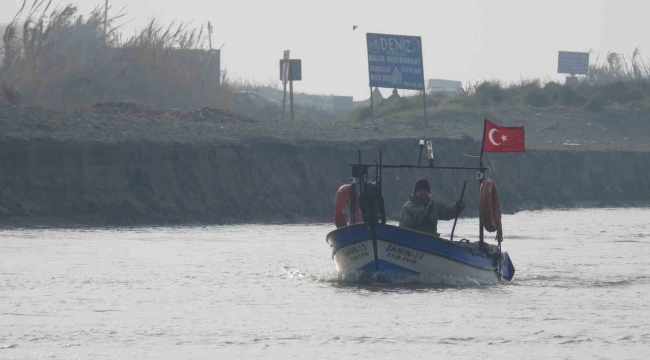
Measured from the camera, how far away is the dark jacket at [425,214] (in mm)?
22141

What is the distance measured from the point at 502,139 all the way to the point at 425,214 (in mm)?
1570

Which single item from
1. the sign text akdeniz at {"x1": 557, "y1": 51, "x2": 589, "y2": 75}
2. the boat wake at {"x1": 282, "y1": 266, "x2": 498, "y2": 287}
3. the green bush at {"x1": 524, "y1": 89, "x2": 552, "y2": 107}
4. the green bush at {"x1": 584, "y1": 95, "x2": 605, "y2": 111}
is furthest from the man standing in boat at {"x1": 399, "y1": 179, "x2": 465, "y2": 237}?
the sign text akdeniz at {"x1": 557, "y1": 51, "x2": 589, "y2": 75}

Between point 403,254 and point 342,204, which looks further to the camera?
point 342,204

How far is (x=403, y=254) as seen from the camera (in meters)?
21.6

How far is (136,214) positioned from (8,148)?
315cm

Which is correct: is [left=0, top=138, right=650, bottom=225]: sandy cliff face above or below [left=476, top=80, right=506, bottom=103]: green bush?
below

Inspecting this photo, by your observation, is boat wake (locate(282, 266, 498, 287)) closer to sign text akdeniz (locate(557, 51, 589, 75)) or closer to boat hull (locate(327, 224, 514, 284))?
boat hull (locate(327, 224, 514, 284))

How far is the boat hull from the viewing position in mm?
21422

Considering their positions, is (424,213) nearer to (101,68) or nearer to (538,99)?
(101,68)

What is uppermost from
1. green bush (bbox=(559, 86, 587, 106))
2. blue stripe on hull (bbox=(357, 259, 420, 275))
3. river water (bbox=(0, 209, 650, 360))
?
green bush (bbox=(559, 86, 587, 106))

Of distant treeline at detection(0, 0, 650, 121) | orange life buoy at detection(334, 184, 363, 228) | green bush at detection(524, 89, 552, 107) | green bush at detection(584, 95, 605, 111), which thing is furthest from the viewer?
green bush at detection(524, 89, 552, 107)

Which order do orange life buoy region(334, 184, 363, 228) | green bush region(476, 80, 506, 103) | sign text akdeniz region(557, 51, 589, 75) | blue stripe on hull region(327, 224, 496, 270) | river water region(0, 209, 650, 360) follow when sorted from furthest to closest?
1. sign text akdeniz region(557, 51, 589, 75)
2. green bush region(476, 80, 506, 103)
3. orange life buoy region(334, 184, 363, 228)
4. blue stripe on hull region(327, 224, 496, 270)
5. river water region(0, 209, 650, 360)

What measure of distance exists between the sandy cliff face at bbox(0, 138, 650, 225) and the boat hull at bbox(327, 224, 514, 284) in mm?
11891

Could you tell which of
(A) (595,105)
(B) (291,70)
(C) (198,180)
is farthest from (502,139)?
(A) (595,105)
